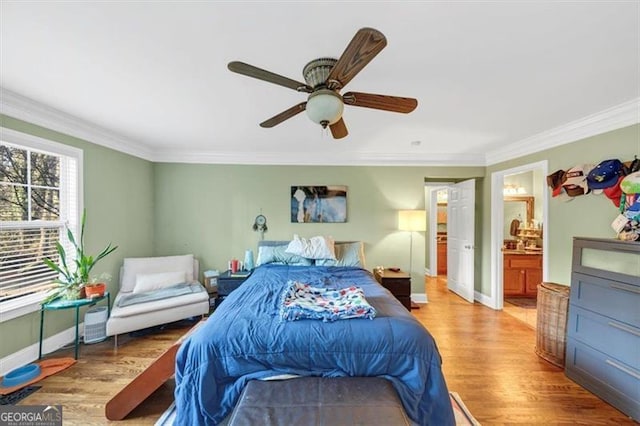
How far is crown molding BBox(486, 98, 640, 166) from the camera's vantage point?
234 cm

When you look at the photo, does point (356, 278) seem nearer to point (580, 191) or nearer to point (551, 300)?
point (551, 300)

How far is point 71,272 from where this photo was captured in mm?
2863

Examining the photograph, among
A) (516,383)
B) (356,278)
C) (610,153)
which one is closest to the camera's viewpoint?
(516,383)

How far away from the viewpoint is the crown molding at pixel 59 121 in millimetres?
2264

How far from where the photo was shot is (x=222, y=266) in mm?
4156

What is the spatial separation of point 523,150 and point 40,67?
490 centimetres

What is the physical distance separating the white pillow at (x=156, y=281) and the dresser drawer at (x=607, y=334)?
4.22 meters

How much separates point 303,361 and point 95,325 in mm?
2623

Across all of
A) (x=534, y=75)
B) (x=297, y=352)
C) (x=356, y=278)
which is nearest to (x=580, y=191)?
(x=534, y=75)

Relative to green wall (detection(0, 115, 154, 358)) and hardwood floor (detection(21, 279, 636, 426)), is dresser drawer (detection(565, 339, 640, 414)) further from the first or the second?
green wall (detection(0, 115, 154, 358))

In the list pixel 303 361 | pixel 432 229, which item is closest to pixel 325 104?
pixel 303 361

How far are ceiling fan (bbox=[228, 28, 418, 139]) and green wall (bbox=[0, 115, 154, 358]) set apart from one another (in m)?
2.61

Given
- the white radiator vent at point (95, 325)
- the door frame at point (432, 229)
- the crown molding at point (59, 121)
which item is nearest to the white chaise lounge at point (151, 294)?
the white radiator vent at point (95, 325)

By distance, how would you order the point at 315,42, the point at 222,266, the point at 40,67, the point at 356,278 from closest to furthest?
the point at 315,42, the point at 40,67, the point at 356,278, the point at 222,266
